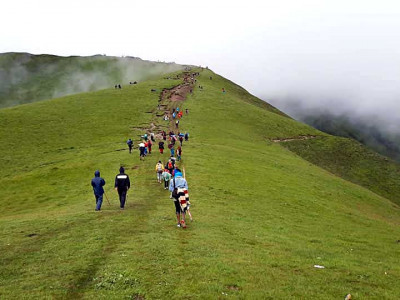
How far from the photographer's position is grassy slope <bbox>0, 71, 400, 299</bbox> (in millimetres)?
12758

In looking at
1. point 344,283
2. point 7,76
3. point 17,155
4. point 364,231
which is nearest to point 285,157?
point 364,231

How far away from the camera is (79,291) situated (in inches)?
470

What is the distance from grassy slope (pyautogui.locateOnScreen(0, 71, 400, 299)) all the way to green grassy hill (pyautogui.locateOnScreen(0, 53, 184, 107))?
322 ft

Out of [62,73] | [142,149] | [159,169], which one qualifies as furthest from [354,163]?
[62,73]

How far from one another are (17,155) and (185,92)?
194 feet

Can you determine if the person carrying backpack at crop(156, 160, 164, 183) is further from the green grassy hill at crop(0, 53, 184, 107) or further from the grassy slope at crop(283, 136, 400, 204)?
the green grassy hill at crop(0, 53, 184, 107)

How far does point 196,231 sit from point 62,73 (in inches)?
6835

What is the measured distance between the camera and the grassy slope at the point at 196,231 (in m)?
12.8

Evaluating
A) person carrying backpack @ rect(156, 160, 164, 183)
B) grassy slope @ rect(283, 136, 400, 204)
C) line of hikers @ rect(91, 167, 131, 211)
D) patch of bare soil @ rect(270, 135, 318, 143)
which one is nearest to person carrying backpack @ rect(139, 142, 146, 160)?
person carrying backpack @ rect(156, 160, 164, 183)

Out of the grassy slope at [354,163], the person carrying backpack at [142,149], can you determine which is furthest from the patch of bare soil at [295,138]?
the person carrying backpack at [142,149]

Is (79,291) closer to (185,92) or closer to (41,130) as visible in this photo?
(41,130)

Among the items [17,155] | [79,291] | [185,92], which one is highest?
[185,92]

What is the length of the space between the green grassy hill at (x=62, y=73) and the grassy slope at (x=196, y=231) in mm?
98130

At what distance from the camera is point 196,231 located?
20.0 metres
